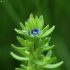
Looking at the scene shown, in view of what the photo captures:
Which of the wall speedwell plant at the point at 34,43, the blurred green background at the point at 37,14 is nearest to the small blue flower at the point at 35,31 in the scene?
the wall speedwell plant at the point at 34,43

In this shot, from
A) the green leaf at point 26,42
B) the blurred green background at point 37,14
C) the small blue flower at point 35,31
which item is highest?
the blurred green background at point 37,14

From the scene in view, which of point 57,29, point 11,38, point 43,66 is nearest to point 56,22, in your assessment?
point 57,29

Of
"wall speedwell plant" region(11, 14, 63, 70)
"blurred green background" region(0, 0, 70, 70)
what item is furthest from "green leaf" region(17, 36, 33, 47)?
"blurred green background" region(0, 0, 70, 70)

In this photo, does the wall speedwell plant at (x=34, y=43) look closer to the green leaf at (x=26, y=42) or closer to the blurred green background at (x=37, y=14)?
the green leaf at (x=26, y=42)

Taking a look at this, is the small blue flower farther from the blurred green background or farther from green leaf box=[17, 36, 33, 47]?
the blurred green background

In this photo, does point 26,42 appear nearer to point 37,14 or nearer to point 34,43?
point 34,43

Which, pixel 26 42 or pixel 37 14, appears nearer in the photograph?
pixel 26 42

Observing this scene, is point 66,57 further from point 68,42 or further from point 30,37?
point 30,37

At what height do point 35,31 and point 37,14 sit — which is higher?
point 37,14

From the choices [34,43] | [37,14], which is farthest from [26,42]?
[37,14]
